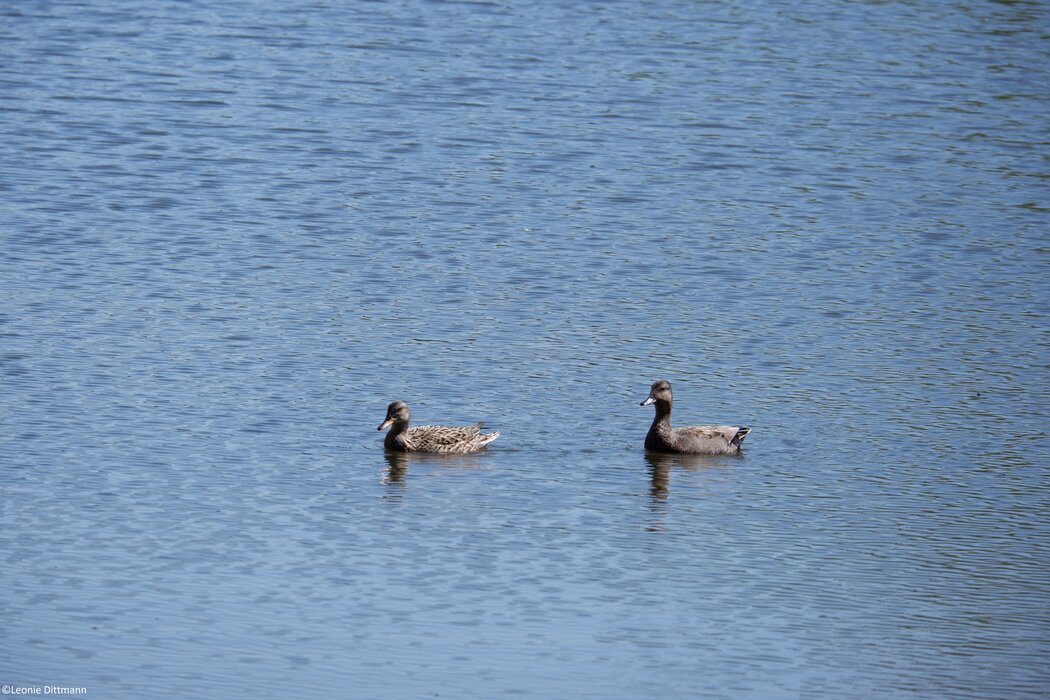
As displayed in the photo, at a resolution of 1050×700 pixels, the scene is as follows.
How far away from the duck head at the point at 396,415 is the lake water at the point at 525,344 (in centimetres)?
34

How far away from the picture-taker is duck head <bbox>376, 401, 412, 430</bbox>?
13.4 meters

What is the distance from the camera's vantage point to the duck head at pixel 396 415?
1341 cm

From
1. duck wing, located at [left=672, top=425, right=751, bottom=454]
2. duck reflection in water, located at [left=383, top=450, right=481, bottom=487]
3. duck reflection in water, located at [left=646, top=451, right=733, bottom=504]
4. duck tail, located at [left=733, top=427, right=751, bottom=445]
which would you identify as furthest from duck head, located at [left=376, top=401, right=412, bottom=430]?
duck tail, located at [left=733, top=427, right=751, bottom=445]

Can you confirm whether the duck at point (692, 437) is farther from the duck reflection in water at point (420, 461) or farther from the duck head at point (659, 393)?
the duck reflection in water at point (420, 461)

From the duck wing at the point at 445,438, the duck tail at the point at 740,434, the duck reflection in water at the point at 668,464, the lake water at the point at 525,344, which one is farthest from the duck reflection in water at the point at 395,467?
the duck tail at the point at 740,434

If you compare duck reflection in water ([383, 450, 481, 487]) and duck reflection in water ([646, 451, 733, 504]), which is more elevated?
duck reflection in water ([383, 450, 481, 487])

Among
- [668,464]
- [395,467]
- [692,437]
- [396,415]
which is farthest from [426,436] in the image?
[692,437]

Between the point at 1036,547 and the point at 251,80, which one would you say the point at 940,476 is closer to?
the point at 1036,547

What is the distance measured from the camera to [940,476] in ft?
42.7

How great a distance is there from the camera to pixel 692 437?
45.3ft

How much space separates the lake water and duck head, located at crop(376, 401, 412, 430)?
34cm

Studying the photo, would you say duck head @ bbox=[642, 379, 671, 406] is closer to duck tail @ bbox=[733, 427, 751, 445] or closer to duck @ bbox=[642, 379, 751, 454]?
duck @ bbox=[642, 379, 751, 454]

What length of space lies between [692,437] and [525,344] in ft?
7.84

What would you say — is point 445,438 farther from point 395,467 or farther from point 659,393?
point 659,393
